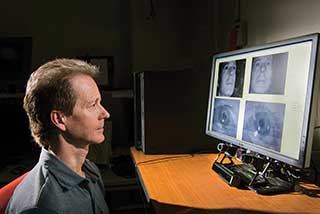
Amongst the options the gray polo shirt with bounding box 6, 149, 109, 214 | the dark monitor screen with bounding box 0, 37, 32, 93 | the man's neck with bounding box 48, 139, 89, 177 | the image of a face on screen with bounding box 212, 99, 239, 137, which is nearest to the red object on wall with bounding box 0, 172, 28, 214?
the gray polo shirt with bounding box 6, 149, 109, 214

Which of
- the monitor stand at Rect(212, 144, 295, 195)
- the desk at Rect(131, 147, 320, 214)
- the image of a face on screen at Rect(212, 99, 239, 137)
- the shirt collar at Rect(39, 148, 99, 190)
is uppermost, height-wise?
the image of a face on screen at Rect(212, 99, 239, 137)

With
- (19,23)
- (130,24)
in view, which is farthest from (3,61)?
(130,24)

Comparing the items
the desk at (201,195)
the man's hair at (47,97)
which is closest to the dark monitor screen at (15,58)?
the desk at (201,195)

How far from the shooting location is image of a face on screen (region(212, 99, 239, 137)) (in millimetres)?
1368

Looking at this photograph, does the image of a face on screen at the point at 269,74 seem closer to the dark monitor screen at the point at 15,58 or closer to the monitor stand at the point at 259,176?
the monitor stand at the point at 259,176

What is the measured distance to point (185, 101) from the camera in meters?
1.78

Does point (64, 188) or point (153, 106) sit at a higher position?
point (153, 106)

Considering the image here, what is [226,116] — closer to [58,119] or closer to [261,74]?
[261,74]

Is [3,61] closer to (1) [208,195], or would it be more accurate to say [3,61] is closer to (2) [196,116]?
(2) [196,116]

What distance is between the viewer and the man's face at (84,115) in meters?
1.06

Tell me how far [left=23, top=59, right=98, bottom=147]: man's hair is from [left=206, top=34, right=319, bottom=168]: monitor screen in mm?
649

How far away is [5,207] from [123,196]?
147cm

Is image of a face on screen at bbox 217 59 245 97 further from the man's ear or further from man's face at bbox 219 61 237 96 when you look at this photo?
the man's ear

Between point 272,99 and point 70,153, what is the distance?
2.28 ft
